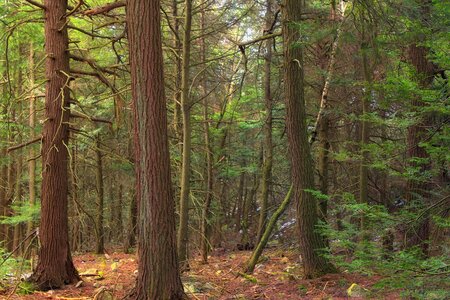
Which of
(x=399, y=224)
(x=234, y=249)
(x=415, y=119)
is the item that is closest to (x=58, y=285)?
(x=399, y=224)

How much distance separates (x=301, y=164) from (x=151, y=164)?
326cm

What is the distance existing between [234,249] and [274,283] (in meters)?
8.65

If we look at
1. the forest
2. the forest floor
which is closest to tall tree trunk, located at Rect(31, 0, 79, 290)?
the forest

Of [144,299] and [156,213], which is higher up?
[156,213]

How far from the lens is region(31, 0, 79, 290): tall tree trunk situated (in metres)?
7.94

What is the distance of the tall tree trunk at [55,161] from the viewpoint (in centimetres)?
794

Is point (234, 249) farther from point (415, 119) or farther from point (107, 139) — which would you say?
point (415, 119)

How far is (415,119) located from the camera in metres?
5.12

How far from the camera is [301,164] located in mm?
8055

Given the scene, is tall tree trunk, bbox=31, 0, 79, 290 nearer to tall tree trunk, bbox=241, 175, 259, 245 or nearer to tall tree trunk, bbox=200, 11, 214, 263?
tall tree trunk, bbox=200, 11, 214, 263

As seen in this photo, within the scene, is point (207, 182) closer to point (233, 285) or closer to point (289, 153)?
point (289, 153)

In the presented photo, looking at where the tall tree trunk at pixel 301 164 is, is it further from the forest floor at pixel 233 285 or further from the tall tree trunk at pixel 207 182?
the tall tree trunk at pixel 207 182

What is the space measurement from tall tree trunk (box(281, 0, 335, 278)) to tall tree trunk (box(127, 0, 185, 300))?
285 centimetres

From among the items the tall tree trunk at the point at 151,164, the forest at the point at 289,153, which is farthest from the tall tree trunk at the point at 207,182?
the tall tree trunk at the point at 151,164
